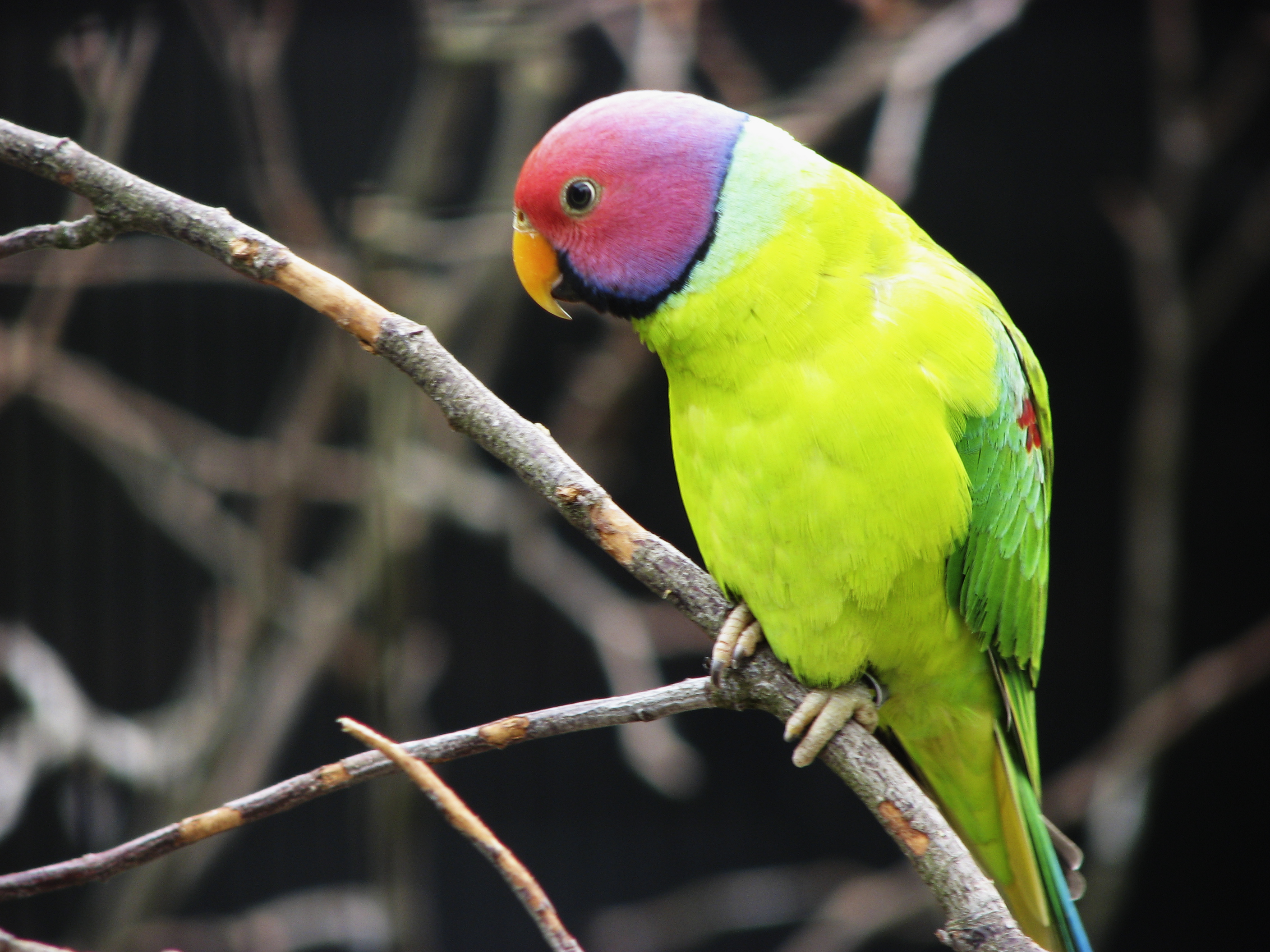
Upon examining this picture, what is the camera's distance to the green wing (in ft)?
4.52

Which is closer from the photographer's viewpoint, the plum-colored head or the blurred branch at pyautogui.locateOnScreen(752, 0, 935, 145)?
the plum-colored head

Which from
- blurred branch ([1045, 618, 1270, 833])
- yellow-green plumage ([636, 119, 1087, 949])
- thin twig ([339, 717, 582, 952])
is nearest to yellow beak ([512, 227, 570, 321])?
yellow-green plumage ([636, 119, 1087, 949])

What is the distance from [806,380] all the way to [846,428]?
73 millimetres

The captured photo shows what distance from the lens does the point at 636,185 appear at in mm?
1314

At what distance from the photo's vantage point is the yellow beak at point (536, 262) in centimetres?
142

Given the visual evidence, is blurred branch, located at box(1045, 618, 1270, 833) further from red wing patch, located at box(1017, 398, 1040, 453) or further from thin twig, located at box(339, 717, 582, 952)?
thin twig, located at box(339, 717, 582, 952)

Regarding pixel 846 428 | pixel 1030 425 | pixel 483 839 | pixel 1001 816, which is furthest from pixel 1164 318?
pixel 483 839

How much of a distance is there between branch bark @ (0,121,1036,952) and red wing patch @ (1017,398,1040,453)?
1.59 feet

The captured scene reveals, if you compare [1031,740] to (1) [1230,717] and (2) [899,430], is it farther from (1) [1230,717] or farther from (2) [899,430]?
(1) [1230,717]

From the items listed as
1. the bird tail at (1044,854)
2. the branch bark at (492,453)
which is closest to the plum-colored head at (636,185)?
the branch bark at (492,453)

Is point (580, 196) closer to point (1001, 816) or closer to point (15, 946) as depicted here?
point (15, 946)

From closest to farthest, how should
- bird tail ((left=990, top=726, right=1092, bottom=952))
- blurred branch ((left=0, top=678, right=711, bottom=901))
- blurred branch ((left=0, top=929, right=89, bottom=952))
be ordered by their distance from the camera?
1. blurred branch ((left=0, top=929, right=89, bottom=952))
2. blurred branch ((left=0, top=678, right=711, bottom=901))
3. bird tail ((left=990, top=726, right=1092, bottom=952))

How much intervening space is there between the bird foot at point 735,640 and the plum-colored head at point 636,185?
39 cm

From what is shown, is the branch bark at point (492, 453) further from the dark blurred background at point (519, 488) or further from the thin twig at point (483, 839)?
the dark blurred background at point (519, 488)
